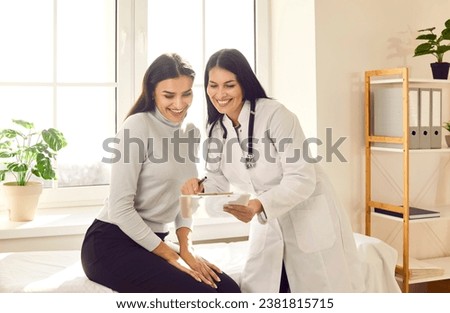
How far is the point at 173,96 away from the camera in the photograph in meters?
1.43

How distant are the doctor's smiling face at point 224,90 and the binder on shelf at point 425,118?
3.35 feet

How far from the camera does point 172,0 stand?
2383mm

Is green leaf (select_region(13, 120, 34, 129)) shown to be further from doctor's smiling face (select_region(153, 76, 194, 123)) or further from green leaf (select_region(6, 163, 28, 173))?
doctor's smiling face (select_region(153, 76, 194, 123))

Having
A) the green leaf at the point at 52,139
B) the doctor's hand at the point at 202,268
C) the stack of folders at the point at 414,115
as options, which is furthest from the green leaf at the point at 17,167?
the stack of folders at the point at 414,115

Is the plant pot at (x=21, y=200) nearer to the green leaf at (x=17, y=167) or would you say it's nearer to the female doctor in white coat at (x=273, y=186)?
the green leaf at (x=17, y=167)

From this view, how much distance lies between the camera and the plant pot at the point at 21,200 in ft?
6.61

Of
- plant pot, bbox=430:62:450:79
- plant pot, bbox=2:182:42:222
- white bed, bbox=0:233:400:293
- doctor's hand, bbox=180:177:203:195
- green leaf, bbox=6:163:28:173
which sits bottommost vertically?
white bed, bbox=0:233:400:293

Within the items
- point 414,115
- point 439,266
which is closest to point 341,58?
point 414,115

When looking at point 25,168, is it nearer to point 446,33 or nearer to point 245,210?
point 245,210

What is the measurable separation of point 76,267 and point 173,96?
0.62m

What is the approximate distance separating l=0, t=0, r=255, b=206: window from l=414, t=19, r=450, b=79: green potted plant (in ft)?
2.67

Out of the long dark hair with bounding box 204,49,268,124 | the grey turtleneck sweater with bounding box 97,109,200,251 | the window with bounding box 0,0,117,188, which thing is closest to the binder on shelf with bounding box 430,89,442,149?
the long dark hair with bounding box 204,49,268,124

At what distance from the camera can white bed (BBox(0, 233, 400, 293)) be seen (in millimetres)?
1524
